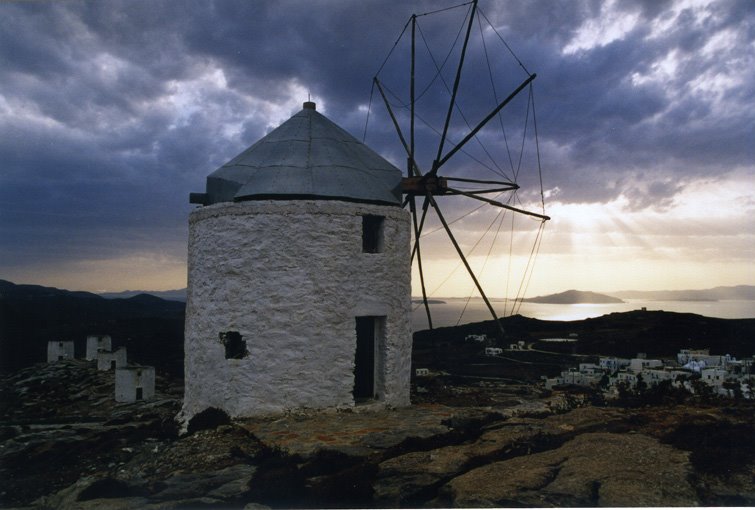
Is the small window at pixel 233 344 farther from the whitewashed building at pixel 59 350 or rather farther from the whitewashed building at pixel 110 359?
the whitewashed building at pixel 59 350

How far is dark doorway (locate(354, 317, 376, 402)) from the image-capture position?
11260mm

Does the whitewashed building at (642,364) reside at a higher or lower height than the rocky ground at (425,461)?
higher

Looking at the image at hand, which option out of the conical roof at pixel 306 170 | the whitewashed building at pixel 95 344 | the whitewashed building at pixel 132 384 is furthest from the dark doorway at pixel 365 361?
the whitewashed building at pixel 95 344

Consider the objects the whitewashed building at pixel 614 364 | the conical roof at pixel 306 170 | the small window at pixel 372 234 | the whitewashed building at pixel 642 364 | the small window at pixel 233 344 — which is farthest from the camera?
the whitewashed building at pixel 614 364

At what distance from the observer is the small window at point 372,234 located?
10.4 m

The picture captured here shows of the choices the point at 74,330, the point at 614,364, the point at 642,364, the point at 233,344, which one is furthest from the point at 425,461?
the point at 74,330

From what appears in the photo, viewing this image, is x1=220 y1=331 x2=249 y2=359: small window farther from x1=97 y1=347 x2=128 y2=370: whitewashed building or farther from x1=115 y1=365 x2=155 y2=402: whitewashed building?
x1=97 y1=347 x2=128 y2=370: whitewashed building

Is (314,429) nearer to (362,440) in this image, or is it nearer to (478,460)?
(362,440)

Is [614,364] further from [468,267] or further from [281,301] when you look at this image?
[281,301]

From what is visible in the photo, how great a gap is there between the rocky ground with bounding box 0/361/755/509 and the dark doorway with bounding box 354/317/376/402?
3.69 feet

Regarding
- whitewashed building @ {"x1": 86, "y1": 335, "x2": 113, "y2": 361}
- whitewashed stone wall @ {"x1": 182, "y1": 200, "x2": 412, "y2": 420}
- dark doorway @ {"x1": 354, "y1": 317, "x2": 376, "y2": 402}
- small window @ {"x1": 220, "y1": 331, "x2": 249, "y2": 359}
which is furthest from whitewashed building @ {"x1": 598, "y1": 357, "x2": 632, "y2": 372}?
whitewashed building @ {"x1": 86, "y1": 335, "x2": 113, "y2": 361}

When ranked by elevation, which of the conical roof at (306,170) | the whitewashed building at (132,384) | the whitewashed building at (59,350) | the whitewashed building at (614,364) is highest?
the conical roof at (306,170)

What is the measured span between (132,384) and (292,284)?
36.3ft

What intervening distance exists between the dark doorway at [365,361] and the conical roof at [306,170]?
266cm
